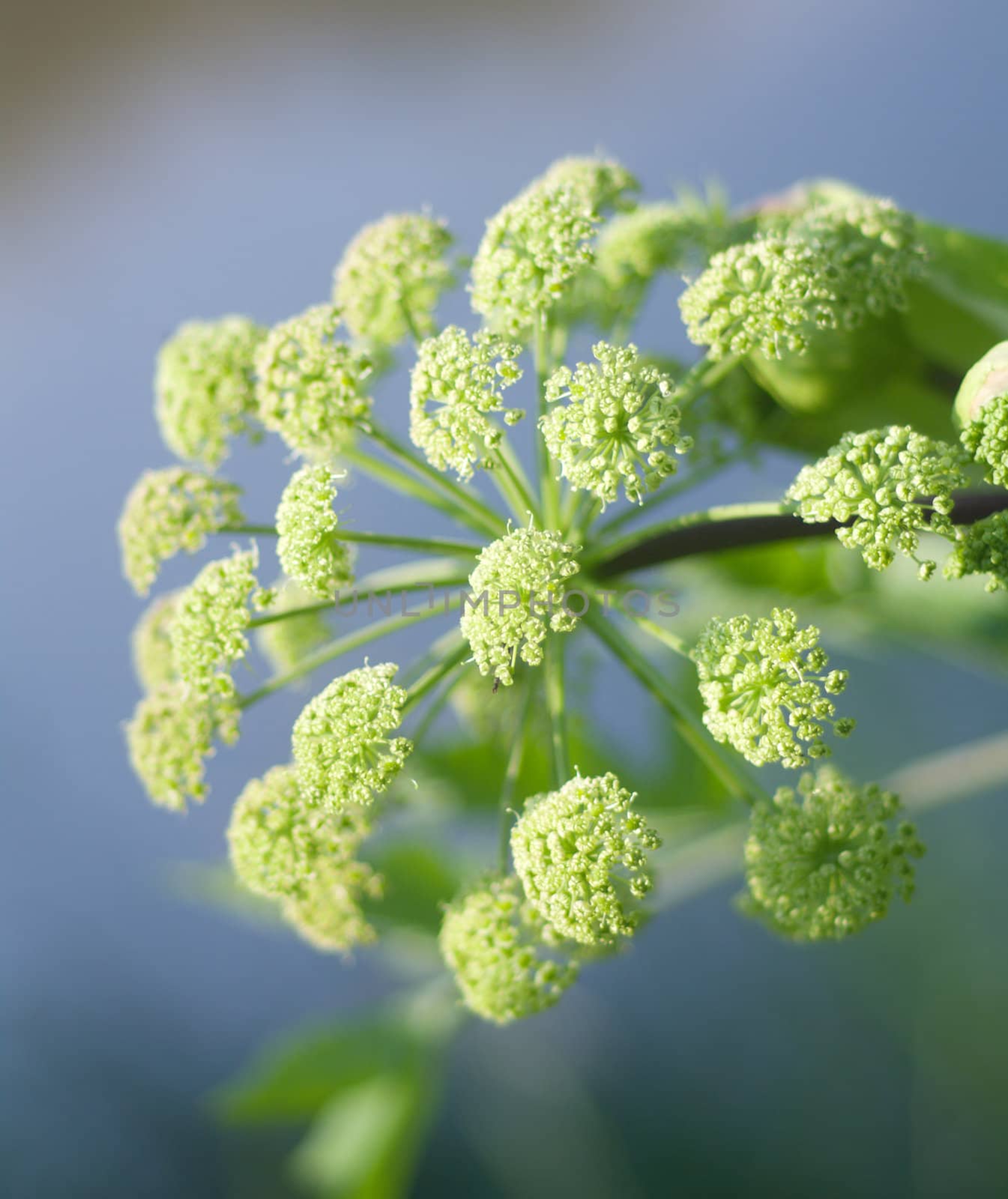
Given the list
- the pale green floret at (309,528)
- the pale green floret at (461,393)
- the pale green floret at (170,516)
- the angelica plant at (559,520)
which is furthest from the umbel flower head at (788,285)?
the pale green floret at (170,516)

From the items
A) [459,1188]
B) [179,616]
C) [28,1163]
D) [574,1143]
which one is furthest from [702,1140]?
[179,616]

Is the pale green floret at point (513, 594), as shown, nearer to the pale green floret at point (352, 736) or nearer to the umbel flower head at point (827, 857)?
the pale green floret at point (352, 736)

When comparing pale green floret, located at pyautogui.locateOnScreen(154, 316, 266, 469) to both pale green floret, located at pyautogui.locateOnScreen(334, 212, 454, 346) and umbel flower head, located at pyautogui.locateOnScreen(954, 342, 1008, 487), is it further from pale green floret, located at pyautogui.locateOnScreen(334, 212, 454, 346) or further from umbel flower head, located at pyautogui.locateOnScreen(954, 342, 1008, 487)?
umbel flower head, located at pyautogui.locateOnScreen(954, 342, 1008, 487)

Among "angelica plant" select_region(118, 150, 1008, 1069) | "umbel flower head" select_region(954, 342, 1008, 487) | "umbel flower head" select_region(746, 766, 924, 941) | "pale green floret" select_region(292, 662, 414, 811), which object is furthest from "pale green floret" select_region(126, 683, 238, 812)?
"umbel flower head" select_region(954, 342, 1008, 487)

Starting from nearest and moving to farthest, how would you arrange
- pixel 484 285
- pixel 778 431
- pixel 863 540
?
pixel 863 540 < pixel 484 285 < pixel 778 431

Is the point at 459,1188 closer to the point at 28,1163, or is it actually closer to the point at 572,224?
the point at 28,1163

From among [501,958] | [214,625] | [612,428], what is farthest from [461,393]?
[501,958]

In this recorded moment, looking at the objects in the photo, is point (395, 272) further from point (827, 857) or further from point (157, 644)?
point (827, 857)
